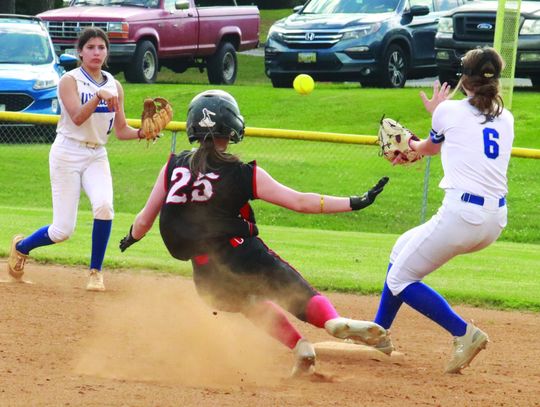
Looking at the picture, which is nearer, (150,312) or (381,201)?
(150,312)

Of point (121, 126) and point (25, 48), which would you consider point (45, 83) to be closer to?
point (25, 48)

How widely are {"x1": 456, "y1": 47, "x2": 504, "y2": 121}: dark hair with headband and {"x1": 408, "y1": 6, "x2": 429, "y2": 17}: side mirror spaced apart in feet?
49.5

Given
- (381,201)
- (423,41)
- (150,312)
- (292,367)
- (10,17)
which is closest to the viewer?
(292,367)

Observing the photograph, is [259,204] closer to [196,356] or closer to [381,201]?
[381,201]

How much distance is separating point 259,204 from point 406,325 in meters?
6.72

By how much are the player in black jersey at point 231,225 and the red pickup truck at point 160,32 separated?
1510 cm

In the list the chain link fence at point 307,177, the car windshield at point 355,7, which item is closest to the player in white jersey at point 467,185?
the chain link fence at point 307,177

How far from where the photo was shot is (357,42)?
20.4 meters

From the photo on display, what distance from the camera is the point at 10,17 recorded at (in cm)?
1958

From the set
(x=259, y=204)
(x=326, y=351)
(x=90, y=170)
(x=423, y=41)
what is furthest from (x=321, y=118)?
(x=326, y=351)

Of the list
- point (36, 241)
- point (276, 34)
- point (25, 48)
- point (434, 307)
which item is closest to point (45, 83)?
point (25, 48)

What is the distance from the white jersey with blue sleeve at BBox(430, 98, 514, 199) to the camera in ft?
21.4

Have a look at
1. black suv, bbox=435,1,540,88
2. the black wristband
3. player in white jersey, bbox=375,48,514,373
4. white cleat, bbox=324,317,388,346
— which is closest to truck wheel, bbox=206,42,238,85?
black suv, bbox=435,1,540,88

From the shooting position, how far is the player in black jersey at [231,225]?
20.7ft
